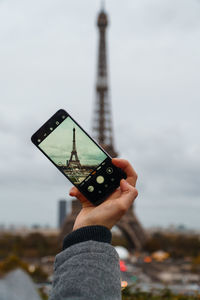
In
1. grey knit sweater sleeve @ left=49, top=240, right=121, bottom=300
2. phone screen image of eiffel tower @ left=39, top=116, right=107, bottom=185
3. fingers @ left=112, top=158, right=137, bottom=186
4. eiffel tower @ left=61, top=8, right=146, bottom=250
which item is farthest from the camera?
eiffel tower @ left=61, top=8, right=146, bottom=250

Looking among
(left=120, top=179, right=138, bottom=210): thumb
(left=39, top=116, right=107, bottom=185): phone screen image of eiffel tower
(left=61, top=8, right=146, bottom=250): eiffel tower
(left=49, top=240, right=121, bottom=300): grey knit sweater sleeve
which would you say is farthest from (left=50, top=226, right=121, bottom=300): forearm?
(left=61, top=8, right=146, bottom=250): eiffel tower

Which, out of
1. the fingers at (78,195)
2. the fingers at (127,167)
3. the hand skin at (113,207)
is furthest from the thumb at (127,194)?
the fingers at (78,195)

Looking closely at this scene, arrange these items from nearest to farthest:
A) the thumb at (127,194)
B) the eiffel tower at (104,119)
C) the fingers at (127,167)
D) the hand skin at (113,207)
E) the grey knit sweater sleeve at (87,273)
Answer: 1. the grey knit sweater sleeve at (87,273)
2. the hand skin at (113,207)
3. the thumb at (127,194)
4. the fingers at (127,167)
5. the eiffel tower at (104,119)

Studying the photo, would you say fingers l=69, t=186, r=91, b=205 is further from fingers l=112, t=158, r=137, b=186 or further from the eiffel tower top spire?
the eiffel tower top spire

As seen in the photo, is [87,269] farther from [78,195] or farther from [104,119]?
[104,119]

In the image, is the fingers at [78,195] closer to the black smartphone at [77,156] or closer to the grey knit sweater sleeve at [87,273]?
the black smartphone at [77,156]

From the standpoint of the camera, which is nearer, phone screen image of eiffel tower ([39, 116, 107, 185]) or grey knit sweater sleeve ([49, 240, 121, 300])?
grey knit sweater sleeve ([49, 240, 121, 300])

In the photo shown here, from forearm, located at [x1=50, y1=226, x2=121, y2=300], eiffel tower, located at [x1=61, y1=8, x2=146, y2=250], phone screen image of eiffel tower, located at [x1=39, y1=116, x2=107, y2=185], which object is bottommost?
eiffel tower, located at [x1=61, y1=8, x2=146, y2=250]

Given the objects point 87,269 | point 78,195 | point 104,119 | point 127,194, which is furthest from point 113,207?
point 104,119
